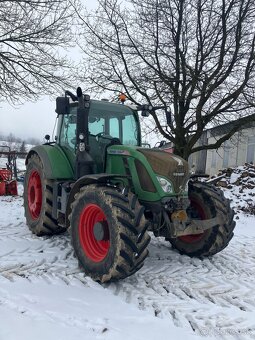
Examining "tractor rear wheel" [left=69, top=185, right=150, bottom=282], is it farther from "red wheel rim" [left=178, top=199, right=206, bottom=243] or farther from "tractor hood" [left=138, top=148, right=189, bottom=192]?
"red wheel rim" [left=178, top=199, right=206, bottom=243]

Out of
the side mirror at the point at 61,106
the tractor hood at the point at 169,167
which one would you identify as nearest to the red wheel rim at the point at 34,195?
the side mirror at the point at 61,106

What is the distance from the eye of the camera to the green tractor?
412 centimetres

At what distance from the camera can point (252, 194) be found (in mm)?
12438

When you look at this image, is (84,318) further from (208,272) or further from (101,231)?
(208,272)

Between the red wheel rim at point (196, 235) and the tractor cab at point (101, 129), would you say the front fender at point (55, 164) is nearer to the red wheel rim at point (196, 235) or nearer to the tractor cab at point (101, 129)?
the tractor cab at point (101, 129)

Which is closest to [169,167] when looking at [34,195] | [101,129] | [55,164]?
[101,129]

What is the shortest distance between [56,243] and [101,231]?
5.81 feet

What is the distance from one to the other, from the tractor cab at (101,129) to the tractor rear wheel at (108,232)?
2.88ft

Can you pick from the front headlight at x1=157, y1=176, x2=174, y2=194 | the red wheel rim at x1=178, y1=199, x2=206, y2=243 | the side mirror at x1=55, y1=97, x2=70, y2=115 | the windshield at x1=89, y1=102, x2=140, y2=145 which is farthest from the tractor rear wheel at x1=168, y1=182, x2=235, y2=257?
the side mirror at x1=55, y1=97, x2=70, y2=115

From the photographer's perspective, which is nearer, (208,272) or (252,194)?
(208,272)

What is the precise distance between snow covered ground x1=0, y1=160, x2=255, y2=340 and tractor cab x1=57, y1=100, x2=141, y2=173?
154cm

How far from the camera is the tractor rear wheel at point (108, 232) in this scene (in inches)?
158

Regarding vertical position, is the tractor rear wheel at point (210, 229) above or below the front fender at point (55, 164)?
below

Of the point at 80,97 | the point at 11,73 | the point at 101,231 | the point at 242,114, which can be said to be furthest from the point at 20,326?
the point at 242,114
